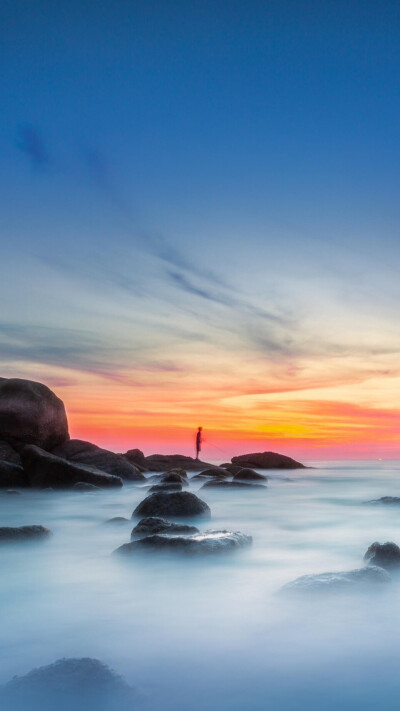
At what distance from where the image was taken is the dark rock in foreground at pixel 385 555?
5.64 metres

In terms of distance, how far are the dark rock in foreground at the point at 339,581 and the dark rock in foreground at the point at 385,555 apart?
0.64m

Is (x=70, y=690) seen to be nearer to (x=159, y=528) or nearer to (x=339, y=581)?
(x=339, y=581)

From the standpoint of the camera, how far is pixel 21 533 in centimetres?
726

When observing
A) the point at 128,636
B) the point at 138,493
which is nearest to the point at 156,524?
the point at 128,636

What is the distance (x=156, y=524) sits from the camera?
24.2 feet

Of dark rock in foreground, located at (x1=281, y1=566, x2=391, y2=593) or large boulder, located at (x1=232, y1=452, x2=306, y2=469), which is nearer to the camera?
dark rock in foreground, located at (x1=281, y1=566, x2=391, y2=593)

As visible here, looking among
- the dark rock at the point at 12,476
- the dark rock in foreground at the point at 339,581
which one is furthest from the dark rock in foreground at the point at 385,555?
the dark rock at the point at 12,476

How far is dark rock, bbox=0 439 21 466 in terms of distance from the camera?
1773 cm

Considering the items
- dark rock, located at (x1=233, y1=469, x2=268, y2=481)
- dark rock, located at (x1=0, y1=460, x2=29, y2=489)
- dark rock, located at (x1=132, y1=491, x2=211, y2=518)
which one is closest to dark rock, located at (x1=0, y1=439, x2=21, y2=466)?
dark rock, located at (x1=0, y1=460, x2=29, y2=489)

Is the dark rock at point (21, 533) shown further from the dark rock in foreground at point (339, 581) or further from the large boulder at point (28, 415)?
the large boulder at point (28, 415)

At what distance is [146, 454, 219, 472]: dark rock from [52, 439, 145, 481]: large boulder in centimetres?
982

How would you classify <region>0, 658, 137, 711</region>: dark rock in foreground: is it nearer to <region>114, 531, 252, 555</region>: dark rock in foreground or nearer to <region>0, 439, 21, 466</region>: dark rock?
<region>114, 531, 252, 555</region>: dark rock in foreground

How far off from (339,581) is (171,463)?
2726cm

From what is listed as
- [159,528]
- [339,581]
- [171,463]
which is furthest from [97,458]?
[339,581]
